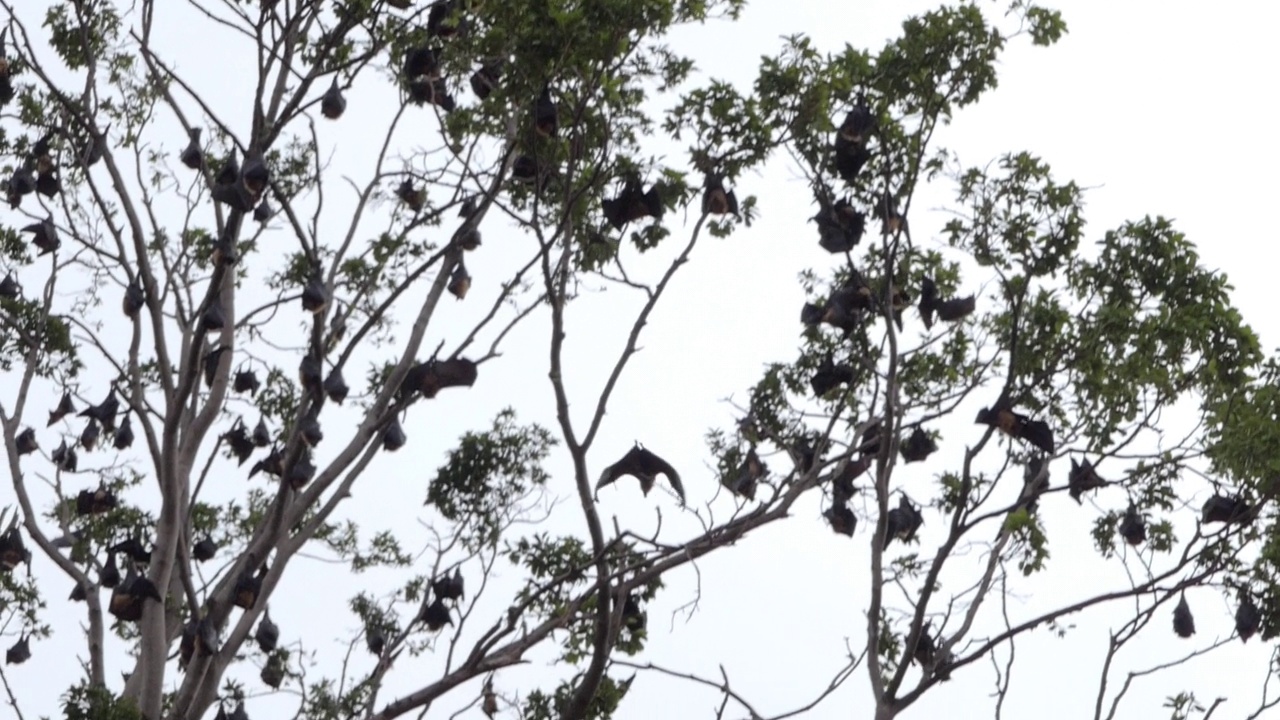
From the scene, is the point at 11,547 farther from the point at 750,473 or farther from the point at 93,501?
the point at 750,473

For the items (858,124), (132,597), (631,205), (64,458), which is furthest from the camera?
(64,458)

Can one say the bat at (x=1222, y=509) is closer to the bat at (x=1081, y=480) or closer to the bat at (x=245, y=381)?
the bat at (x=1081, y=480)

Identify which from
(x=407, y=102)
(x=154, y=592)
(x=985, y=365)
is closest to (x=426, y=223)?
(x=407, y=102)

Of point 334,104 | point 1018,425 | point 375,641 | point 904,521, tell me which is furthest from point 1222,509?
point 375,641

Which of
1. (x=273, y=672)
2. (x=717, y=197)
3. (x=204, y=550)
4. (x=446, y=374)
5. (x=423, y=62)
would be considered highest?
(x=423, y=62)

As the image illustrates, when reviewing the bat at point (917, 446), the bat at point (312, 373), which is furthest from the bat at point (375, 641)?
the bat at point (917, 446)

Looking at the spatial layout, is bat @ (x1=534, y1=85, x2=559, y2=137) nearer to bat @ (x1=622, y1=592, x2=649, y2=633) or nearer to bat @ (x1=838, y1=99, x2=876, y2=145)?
bat @ (x1=838, y1=99, x2=876, y2=145)

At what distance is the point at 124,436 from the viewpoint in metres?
13.7

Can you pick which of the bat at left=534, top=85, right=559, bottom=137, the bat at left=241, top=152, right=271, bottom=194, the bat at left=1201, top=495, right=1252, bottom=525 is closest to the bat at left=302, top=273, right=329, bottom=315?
the bat at left=241, top=152, right=271, bottom=194

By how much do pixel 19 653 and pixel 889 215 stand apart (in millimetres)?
8717

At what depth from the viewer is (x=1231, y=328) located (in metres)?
9.54

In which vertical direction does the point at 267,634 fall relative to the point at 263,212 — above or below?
below

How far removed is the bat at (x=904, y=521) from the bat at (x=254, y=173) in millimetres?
4399

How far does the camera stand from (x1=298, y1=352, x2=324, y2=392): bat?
8.94m
